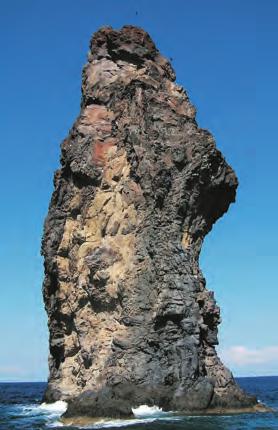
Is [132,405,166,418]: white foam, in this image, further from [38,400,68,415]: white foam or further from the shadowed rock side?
[38,400,68,415]: white foam

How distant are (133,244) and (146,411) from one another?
32.6 ft

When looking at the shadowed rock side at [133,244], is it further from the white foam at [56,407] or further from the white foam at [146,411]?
the white foam at [56,407]

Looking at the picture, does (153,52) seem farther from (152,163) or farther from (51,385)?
(51,385)

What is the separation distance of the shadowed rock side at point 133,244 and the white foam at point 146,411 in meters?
0.41

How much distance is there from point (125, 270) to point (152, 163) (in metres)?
6.76

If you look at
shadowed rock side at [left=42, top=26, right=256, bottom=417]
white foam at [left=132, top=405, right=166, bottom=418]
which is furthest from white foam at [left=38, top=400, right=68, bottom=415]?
white foam at [left=132, top=405, right=166, bottom=418]

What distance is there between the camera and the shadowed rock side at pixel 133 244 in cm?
3431

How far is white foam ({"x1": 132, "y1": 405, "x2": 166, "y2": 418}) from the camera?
31.6 metres

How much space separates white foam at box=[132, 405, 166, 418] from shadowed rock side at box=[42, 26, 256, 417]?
16.0 inches

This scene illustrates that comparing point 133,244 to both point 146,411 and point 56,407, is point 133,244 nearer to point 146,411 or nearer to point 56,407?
point 146,411

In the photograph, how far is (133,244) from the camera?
37812 millimetres

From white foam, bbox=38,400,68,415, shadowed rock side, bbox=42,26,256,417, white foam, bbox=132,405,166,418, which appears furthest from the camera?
white foam, bbox=38,400,68,415

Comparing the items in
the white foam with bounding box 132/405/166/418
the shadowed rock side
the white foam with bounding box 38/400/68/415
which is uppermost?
the shadowed rock side

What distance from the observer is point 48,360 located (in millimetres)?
45688
